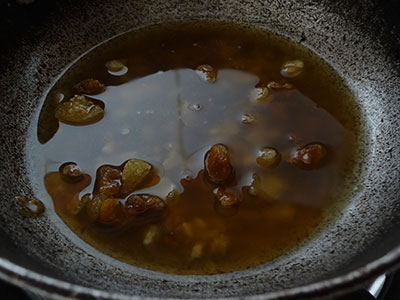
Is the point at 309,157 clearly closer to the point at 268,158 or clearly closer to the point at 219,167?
the point at 268,158

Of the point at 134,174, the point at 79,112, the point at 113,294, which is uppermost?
the point at 79,112

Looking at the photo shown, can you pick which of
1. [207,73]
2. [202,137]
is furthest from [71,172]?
[207,73]

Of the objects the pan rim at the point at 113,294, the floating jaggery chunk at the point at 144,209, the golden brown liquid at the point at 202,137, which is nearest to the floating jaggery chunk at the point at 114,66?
the golden brown liquid at the point at 202,137

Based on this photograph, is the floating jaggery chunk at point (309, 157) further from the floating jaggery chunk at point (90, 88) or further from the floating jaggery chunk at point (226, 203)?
the floating jaggery chunk at point (90, 88)

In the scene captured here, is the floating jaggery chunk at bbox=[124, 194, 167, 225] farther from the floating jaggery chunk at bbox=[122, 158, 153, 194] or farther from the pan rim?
the pan rim

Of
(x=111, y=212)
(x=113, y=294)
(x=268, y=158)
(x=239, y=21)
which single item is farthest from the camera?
(x=239, y=21)

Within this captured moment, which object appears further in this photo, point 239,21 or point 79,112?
point 239,21
